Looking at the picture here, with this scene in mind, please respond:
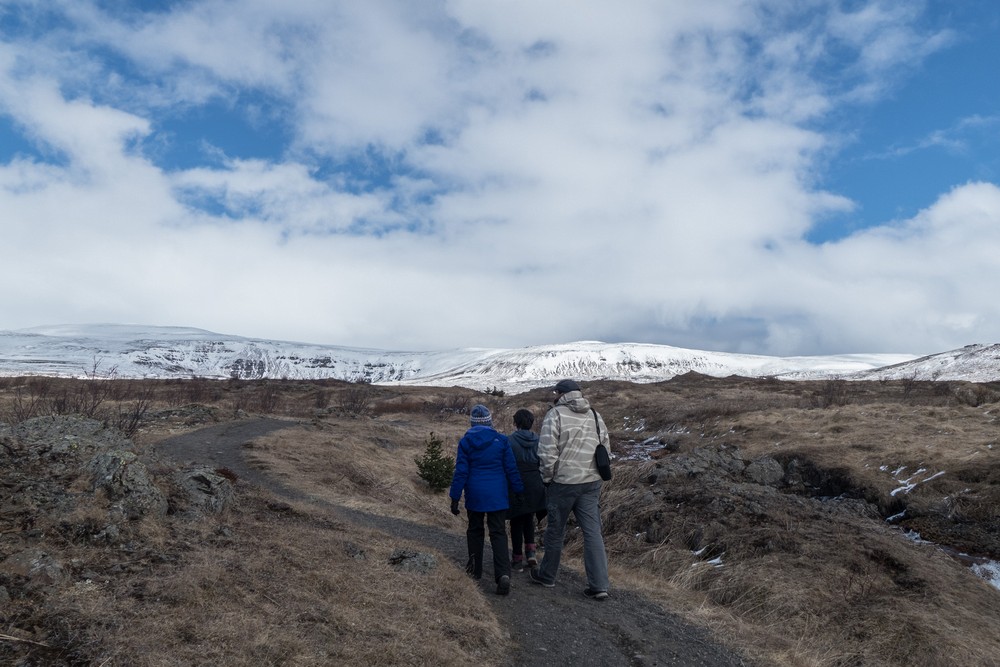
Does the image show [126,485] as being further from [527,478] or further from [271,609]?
[527,478]

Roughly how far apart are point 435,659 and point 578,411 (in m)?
3.61

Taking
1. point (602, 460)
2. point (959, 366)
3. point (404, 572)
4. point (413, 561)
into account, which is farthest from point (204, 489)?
point (959, 366)

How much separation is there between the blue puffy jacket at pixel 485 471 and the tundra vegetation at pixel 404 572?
102 centimetres

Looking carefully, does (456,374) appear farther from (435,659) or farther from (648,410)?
(435,659)

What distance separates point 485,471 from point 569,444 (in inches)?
46.1

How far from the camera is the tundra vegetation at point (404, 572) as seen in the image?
17.0ft

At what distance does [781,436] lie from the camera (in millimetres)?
23156

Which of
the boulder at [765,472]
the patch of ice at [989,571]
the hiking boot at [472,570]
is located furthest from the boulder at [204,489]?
the boulder at [765,472]

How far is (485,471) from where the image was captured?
8117 mm

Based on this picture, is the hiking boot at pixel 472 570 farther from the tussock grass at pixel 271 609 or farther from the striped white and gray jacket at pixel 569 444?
the striped white and gray jacket at pixel 569 444

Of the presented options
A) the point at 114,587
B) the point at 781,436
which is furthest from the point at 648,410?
the point at 114,587

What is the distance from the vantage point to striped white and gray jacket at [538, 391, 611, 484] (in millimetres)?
7996

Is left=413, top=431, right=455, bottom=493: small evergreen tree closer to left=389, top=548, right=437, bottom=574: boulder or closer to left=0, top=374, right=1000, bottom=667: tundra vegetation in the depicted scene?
left=0, top=374, right=1000, bottom=667: tundra vegetation

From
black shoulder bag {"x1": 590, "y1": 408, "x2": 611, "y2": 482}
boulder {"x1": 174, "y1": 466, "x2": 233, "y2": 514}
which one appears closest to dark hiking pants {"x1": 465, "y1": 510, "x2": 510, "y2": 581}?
black shoulder bag {"x1": 590, "y1": 408, "x2": 611, "y2": 482}
